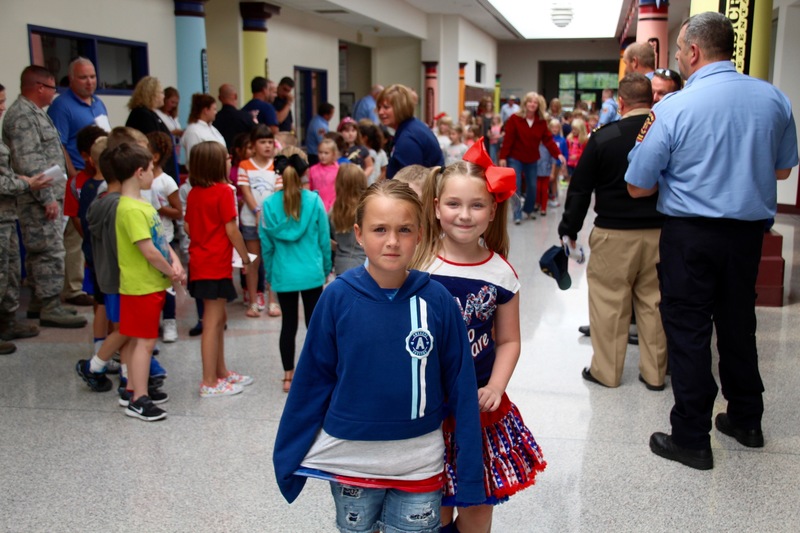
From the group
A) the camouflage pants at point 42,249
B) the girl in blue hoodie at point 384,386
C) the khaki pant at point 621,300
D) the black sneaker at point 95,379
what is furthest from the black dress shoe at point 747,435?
the camouflage pants at point 42,249

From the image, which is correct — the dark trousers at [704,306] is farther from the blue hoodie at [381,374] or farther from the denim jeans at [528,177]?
the denim jeans at [528,177]

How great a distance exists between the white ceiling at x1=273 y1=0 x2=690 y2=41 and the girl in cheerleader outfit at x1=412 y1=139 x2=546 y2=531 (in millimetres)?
11135

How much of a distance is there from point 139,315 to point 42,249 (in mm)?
2120

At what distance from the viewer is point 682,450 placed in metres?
3.45

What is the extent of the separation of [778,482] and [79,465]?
9.76 feet

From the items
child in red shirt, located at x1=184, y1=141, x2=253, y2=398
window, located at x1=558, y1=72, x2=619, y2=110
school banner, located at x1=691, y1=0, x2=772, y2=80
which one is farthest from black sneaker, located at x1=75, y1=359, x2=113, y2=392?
window, located at x1=558, y1=72, x2=619, y2=110

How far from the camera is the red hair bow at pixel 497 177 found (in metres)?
2.23

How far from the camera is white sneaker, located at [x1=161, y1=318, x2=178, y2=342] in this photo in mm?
5297

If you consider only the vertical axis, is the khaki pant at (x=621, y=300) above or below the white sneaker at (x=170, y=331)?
above

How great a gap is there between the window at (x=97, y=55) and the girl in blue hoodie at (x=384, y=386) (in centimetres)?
674

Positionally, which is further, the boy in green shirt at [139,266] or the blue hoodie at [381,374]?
the boy in green shirt at [139,266]

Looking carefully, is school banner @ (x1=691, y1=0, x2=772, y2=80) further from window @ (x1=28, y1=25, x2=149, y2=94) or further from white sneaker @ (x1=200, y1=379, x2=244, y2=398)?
window @ (x1=28, y1=25, x2=149, y2=94)

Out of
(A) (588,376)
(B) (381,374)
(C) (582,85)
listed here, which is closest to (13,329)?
(A) (588,376)

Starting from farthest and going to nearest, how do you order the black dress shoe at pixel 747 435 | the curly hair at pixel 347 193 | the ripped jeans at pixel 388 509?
1. the curly hair at pixel 347 193
2. the black dress shoe at pixel 747 435
3. the ripped jeans at pixel 388 509
